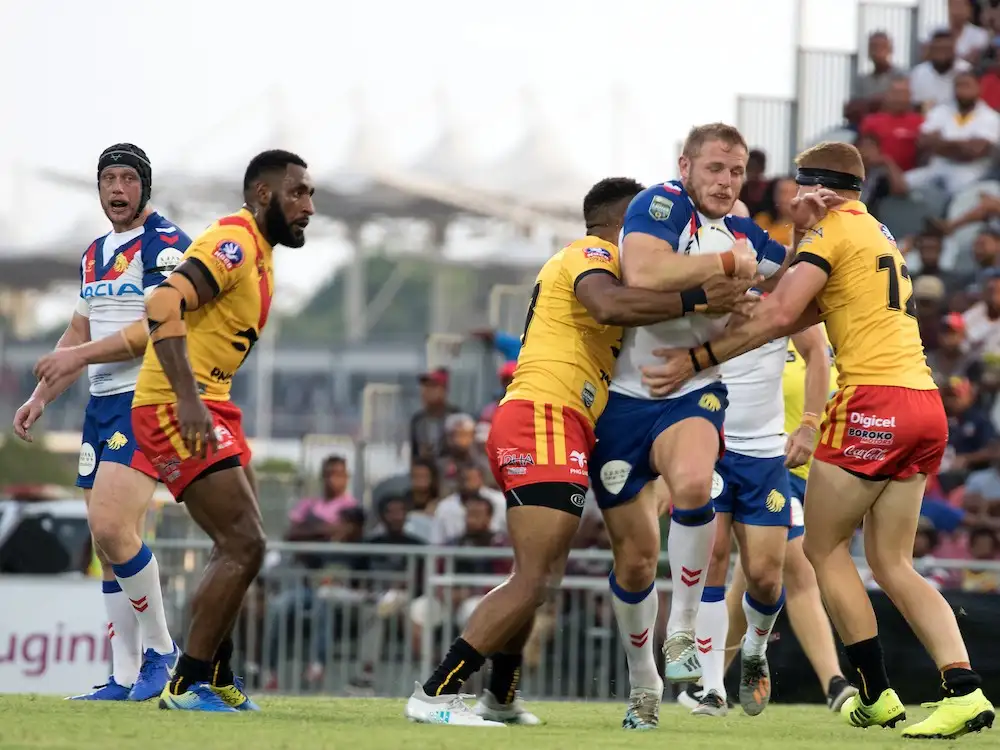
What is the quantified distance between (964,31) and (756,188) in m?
4.50

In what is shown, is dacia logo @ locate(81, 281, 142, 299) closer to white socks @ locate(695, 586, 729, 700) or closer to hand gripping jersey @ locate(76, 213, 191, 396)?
hand gripping jersey @ locate(76, 213, 191, 396)

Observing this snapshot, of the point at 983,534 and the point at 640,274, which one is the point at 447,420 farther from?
the point at 640,274

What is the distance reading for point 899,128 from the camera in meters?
19.7

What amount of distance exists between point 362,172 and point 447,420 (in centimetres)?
2804

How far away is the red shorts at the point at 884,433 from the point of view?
8.13 m

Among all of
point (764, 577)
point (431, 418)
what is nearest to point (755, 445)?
point (764, 577)

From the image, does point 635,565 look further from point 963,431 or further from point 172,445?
point 963,431

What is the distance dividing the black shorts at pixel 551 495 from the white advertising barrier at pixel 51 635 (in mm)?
7345

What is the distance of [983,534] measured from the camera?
1489cm

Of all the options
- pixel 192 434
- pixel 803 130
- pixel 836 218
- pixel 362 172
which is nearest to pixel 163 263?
pixel 192 434

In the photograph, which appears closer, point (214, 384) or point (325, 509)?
point (214, 384)

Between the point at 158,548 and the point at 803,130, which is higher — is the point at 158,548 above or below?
below

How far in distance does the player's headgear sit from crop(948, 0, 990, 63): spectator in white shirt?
12.9 metres

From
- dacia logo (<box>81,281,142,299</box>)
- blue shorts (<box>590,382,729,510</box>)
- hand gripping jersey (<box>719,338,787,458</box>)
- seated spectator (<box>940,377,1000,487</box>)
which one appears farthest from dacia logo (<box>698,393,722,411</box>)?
seated spectator (<box>940,377,1000,487</box>)
